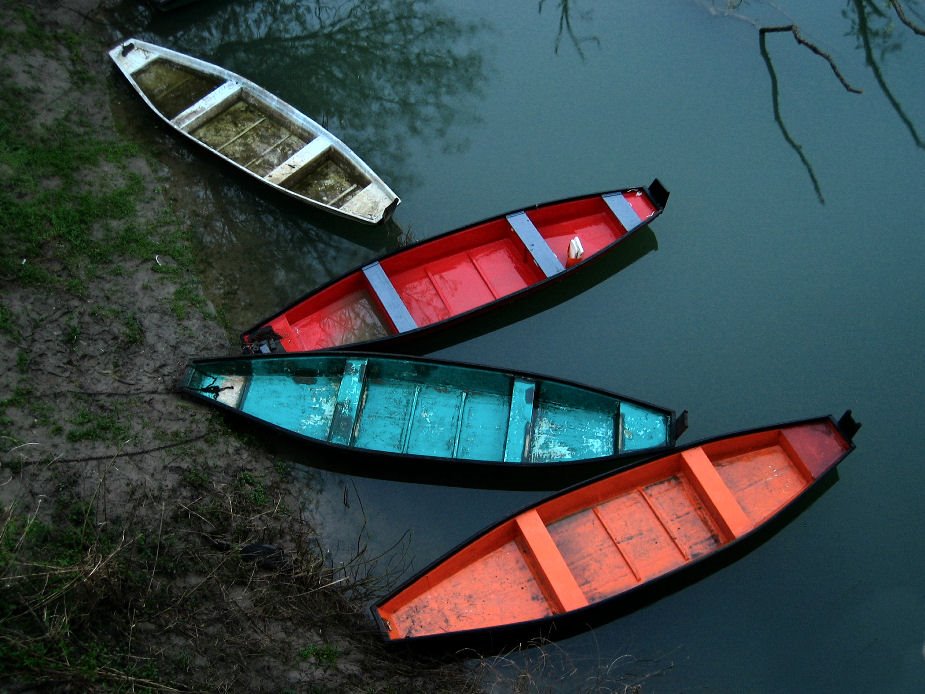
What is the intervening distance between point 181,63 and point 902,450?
11.0 m

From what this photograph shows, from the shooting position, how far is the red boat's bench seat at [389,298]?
9.23m

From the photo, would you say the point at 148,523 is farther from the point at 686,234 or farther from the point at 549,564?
the point at 686,234

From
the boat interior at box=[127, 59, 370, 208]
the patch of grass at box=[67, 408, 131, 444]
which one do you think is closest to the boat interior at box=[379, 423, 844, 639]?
the patch of grass at box=[67, 408, 131, 444]

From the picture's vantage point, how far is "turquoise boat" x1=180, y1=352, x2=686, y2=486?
8.61m

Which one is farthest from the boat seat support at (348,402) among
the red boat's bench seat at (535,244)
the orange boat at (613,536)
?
the red boat's bench seat at (535,244)

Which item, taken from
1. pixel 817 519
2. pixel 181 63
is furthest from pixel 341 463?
pixel 181 63

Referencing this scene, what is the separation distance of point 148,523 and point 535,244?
5539 mm

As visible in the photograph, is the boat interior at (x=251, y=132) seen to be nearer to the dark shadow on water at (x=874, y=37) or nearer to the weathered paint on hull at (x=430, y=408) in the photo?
the weathered paint on hull at (x=430, y=408)

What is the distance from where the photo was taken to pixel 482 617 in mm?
7816

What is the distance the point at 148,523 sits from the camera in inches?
309

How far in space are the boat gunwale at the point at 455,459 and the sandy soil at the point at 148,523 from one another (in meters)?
0.48

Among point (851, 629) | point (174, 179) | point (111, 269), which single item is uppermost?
point (174, 179)

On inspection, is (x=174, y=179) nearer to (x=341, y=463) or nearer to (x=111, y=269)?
(x=111, y=269)

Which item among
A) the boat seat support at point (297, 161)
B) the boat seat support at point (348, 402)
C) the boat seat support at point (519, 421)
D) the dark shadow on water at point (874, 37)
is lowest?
the boat seat support at point (519, 421)
